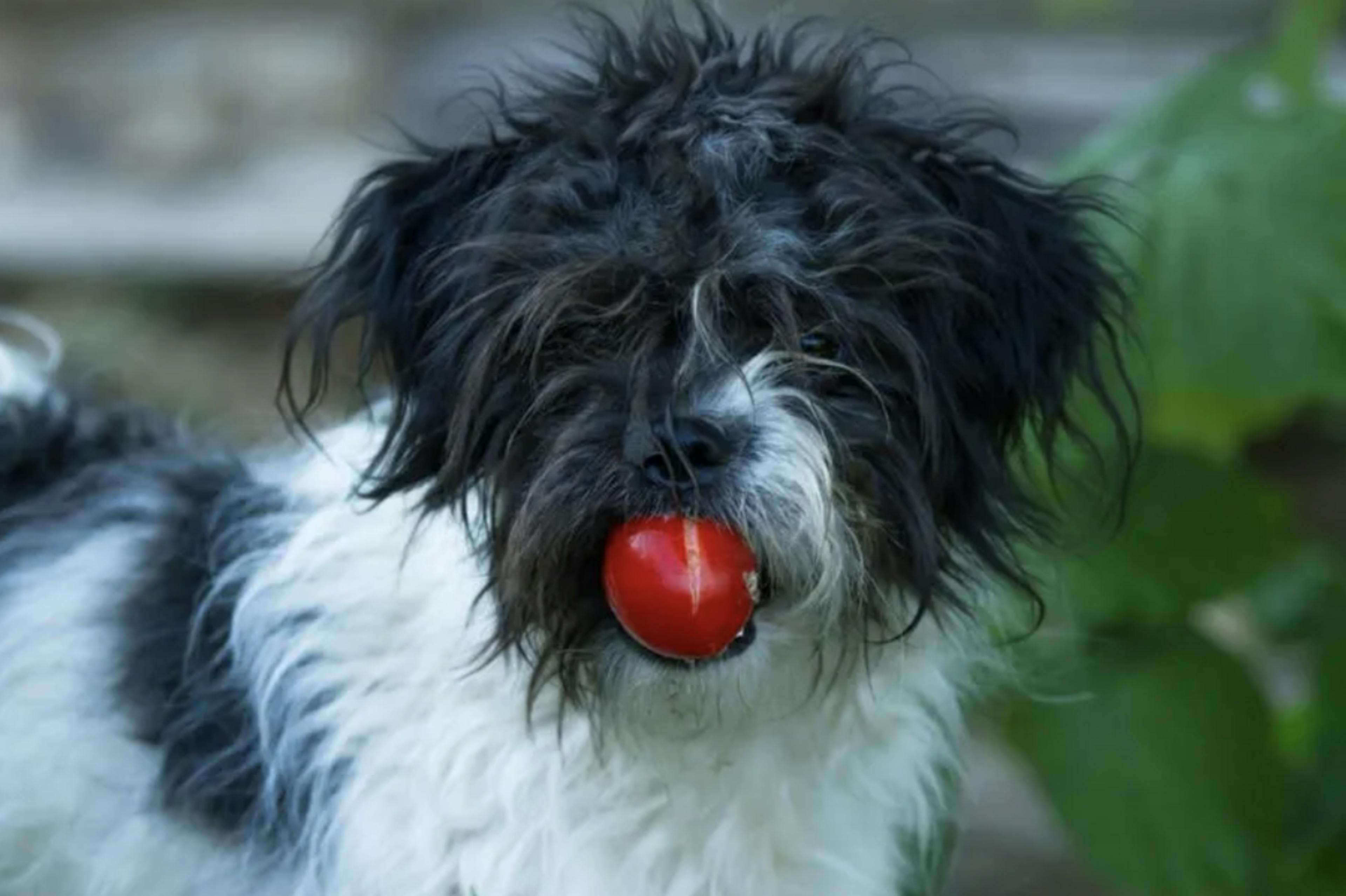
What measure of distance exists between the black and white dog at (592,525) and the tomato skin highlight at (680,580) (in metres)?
0.02

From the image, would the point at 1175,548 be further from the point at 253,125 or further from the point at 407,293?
the point at 253,125

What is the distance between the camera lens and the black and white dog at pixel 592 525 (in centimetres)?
235

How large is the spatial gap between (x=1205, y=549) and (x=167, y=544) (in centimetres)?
154

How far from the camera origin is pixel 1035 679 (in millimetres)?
3391

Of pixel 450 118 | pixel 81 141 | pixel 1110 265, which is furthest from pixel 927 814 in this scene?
pixel 81 141

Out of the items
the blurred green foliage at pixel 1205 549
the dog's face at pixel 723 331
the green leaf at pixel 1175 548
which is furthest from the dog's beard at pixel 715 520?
the green leaf at pixel 1175 548

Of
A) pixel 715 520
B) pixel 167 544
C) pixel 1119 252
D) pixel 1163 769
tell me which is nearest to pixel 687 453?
pixel 715 520

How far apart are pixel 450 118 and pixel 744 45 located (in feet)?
12.6

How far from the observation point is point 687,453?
7.43 ft

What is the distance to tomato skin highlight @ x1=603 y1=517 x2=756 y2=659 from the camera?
2.27 m

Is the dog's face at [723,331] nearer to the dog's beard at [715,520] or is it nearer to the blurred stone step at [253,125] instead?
the dog's beard at [715,520]

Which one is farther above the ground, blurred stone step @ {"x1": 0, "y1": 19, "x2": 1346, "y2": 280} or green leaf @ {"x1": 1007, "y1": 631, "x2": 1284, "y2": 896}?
green leaf @ {"x1": 1007, "y1": 631, "x2": 1284, "y2": 896}

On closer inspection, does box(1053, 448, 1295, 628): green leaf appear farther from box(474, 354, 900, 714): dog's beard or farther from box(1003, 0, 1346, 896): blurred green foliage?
box(474, 354, 900, 714): dog's beard

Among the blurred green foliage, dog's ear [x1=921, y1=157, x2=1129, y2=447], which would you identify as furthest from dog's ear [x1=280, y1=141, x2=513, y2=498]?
the blurred green foliage
